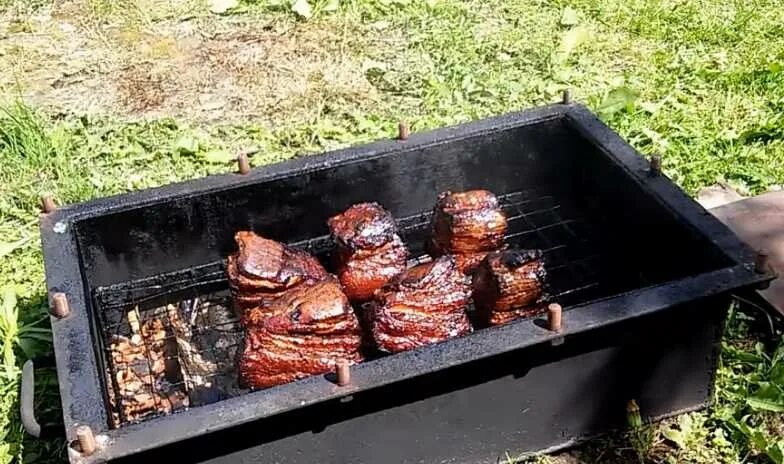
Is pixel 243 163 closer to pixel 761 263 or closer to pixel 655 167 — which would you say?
pixel 655 167

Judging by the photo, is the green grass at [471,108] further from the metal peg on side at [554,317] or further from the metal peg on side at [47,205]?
the metal peg on side at [554,317]

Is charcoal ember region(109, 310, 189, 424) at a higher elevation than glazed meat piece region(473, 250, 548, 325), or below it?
below

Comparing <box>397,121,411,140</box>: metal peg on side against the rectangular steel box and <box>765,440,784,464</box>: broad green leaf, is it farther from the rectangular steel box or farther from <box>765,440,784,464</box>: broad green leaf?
<box>765,440,784,464</box>: broad green leaf

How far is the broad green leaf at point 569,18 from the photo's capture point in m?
5.47

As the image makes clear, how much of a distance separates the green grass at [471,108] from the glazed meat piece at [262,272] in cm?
84

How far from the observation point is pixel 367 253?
2770 mm

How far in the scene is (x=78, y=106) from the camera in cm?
493

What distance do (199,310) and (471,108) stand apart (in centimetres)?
222

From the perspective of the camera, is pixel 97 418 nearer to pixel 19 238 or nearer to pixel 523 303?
pixel 523 303

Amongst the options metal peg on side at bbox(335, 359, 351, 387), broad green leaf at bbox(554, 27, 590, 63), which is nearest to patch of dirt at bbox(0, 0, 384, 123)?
broad green leaf at bbox(554, 27, 590, 63)

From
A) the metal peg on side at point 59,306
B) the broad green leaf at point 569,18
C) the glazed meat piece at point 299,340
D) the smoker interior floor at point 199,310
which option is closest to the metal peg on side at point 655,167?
the smoker interior floor at point 199,310

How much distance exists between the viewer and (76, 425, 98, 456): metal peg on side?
1.93m

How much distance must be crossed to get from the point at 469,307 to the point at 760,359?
1.01 metres

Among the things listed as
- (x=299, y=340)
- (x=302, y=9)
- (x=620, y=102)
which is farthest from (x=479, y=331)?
(x=302, y=9)
